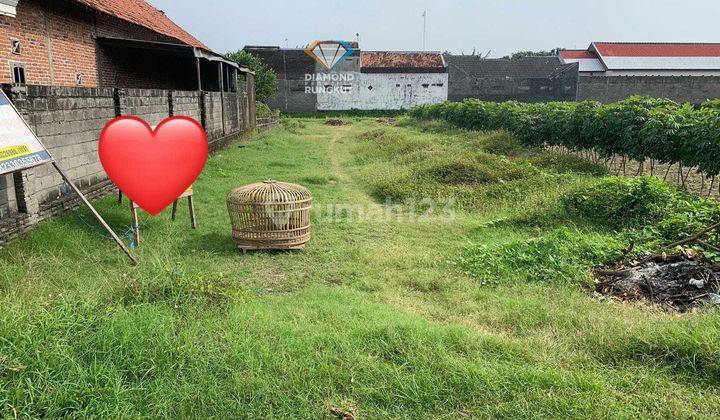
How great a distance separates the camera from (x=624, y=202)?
6680 mm

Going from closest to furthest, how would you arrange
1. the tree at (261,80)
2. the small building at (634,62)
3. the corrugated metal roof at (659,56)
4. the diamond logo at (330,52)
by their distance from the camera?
the tree at (261,80), the small building at (634,62), the diamond logo at (330,52), the corrugated metal roof at (659,56)

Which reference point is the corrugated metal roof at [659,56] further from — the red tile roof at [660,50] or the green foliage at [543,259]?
the green foliage at [543,259]

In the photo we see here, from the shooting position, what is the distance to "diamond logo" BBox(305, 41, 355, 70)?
→ 38816mm

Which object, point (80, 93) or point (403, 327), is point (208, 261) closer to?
point (403, 327)

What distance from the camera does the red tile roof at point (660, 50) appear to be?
4397 cm

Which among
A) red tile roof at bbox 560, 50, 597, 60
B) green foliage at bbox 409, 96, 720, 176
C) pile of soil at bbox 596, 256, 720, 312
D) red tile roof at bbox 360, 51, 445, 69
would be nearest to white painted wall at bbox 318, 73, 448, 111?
red tile roof at bbox 360, 51, 445, 69

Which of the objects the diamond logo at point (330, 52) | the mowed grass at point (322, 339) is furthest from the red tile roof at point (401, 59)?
the mowed grass at point (322, 339)

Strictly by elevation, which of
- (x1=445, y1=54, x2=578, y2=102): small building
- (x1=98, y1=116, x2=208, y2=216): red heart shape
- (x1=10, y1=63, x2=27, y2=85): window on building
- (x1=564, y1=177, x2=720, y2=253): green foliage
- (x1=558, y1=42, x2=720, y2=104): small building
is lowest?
(x1=564, y1=177, x2=720, y2=253): green foliage

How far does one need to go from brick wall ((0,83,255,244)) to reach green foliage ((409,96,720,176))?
9035 mm

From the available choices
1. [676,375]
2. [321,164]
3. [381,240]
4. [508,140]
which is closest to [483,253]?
[381,240]

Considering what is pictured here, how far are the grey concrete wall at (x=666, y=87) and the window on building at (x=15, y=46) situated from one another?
118ft

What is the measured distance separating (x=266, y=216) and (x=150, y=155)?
144 cm

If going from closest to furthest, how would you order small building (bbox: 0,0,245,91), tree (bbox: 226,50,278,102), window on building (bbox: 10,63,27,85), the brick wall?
1. the brick wall
2. window on building (bbox: 10,63,27,85)
3. small building (bbox: 0,0,245,91)
4. tree (bbox: 226,50,278,102)

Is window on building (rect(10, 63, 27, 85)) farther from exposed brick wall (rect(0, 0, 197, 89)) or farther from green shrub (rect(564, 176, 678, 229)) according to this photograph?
green shrub (rect(564, 176, 678, 229))
